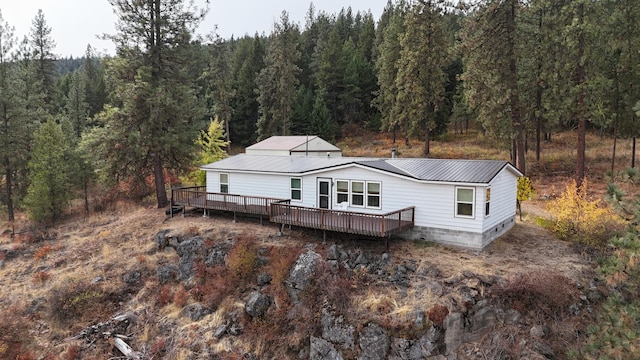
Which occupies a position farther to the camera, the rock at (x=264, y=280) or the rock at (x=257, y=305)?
the rock at (x=264, y=280)

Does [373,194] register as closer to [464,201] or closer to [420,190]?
[420,190]

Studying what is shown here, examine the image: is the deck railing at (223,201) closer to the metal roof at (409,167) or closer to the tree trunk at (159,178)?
the metal roof at (409,167)

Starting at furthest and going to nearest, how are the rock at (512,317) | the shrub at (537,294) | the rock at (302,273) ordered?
the rock at (302,273) → the shrub at (537,294) → the rock at (512,317)

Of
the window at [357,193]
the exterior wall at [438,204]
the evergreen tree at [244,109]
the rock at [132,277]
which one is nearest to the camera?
the exterior wall at [438,204]

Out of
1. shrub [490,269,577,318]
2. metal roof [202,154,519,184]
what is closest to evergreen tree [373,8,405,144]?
metal roof [202,154,519,184]

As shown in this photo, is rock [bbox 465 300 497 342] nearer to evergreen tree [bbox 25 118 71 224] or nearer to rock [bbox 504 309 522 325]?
rock [bbox 504 309 522 325]

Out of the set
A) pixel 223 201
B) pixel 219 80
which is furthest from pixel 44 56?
pixel 223 201

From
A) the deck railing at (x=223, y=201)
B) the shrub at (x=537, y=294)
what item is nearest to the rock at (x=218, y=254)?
the deck railing at (x=223, y=201)
